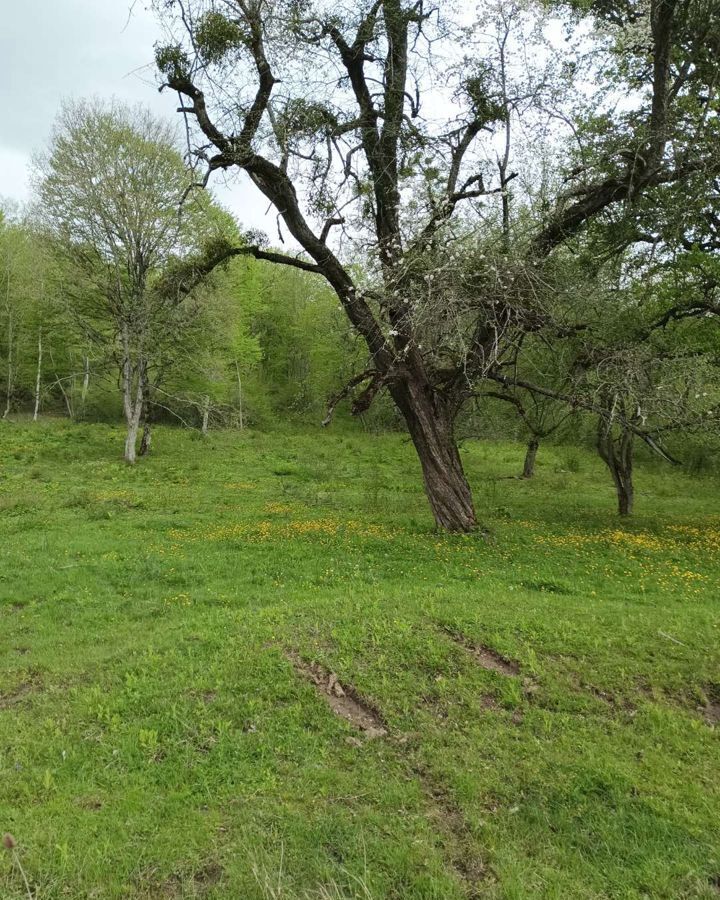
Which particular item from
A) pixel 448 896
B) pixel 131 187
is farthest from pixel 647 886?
pixel 131 187

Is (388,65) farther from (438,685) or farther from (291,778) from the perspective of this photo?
(291,778)

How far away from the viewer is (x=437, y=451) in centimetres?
1217

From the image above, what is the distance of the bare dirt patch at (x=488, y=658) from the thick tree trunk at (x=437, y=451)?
606 centimetres

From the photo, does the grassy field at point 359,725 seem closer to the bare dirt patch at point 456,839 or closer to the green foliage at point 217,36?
the bare dirt patch at point 456,839

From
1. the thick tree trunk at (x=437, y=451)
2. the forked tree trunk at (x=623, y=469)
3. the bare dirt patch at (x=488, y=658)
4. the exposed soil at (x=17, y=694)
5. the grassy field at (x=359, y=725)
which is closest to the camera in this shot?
the grassy field at (x=359, y=725)

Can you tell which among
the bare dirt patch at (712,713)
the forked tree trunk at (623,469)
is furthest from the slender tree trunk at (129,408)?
the bare dirt patch at (712,713)

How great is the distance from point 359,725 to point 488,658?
163 cm

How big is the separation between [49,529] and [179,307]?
18.9 ft

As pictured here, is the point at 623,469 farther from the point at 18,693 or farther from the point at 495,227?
the point at 18,693

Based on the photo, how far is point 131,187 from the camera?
21.3 metres

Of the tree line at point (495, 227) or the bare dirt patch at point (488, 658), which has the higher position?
the tree line at point (495, 227)

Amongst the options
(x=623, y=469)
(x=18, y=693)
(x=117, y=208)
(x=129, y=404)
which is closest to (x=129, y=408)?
(x=129, y=404)

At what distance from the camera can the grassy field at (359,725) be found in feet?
11.9

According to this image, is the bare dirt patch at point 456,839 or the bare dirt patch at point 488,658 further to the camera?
the bare dirt patch at point 488,658
